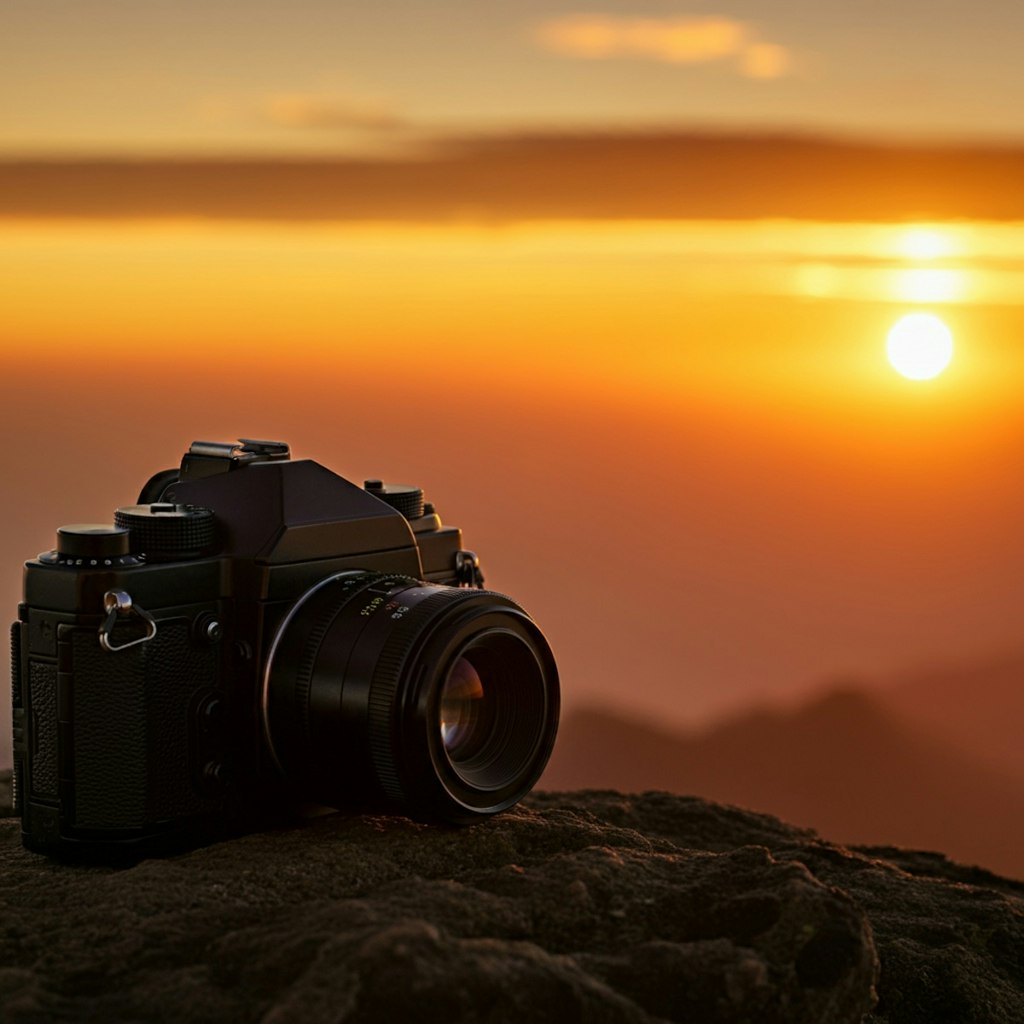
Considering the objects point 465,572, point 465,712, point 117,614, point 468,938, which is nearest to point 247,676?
point 117,614

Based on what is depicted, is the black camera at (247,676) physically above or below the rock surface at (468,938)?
above

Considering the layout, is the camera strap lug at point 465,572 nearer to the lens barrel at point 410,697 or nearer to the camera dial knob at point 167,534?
the lens barrel at point 410,697

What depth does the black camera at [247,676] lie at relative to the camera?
370 cm

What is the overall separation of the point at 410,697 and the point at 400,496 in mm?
→ 1002

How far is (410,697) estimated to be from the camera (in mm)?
3586

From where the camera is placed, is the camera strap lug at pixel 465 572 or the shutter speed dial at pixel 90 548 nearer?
the shutter speed dial at pixel 90 548

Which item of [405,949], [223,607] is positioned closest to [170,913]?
[405,949]

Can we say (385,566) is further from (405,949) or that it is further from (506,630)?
(405,949)

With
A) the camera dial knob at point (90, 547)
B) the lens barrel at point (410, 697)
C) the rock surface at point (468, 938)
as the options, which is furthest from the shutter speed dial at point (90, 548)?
the rock surface at point (468, 938)

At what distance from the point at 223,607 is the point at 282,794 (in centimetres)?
50

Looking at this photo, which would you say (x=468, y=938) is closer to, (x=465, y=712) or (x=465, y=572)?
(x=465, y=712)

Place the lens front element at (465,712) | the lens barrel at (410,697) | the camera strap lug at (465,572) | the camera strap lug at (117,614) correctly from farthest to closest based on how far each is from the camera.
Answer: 1. the camera strap lug at (465,572)
2. the lens front element at (465,712)
3. the camera strap lug at (117,614)
4. the lens barrel at (410,697)

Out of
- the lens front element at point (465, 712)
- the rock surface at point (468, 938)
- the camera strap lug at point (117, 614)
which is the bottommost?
the rock surface at point (468, 938)

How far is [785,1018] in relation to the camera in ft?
9.31
